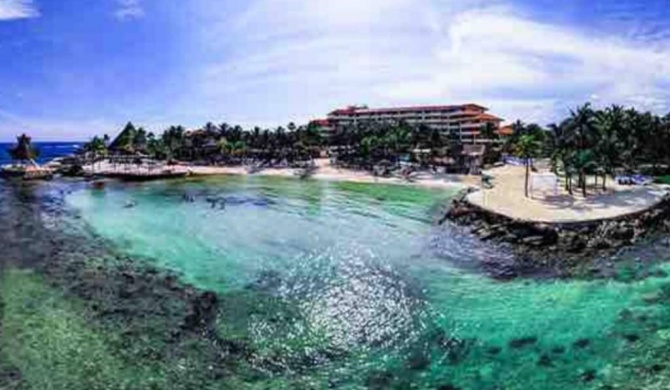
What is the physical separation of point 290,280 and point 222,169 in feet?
260

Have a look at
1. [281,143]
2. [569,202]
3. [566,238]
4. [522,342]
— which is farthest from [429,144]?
[522,342]

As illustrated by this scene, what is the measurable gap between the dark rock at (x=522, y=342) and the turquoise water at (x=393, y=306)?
Result: 40 millimetres

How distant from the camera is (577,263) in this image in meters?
34.9

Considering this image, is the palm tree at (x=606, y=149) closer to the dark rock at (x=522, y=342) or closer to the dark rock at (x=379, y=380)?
the dark rock at (x=522, y=342)

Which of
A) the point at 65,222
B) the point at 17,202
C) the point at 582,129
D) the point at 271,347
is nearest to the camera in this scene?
the point at 271,347

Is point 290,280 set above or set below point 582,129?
below

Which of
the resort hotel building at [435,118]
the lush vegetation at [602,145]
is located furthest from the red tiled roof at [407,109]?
the lush vegetation at [602,145]

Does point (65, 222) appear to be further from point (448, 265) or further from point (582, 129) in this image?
point (582, 129)

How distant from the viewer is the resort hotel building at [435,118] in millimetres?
141500

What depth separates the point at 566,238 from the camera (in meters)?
40.0

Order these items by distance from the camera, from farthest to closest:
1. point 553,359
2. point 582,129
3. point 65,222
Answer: point 582,129
point 65,222
point 553,359

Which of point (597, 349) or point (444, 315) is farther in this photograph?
point (444, 315)

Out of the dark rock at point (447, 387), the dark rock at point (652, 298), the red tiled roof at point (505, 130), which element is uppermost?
the red tiled roof at point (505, 130)

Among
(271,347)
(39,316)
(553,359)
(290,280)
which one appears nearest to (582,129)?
(290,280)
